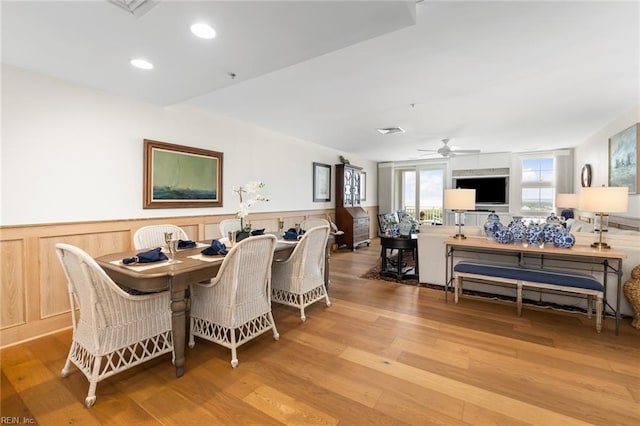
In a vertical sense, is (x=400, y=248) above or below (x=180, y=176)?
below

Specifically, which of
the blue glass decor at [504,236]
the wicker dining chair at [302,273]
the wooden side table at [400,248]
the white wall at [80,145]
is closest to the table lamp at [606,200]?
the blue glass decor at [504,236]

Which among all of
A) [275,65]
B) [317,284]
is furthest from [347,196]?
[275,65]

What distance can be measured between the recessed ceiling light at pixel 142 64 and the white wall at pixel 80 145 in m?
0.91

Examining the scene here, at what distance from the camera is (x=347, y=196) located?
718 centimetres

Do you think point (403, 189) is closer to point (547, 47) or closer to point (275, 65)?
point (547, 47)

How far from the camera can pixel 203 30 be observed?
187cm

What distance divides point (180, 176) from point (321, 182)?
11.3 ft

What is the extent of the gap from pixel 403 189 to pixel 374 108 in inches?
232

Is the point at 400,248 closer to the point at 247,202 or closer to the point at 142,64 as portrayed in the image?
the point at 247,202

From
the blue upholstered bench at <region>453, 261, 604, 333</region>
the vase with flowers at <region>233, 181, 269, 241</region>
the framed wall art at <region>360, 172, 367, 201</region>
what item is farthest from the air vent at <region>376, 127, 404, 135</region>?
the framed wall art at <region>360, 172, 367, 201</region>

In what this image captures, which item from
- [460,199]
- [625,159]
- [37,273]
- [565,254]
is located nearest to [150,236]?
[37,273]

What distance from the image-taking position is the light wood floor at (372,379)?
5.45 feet

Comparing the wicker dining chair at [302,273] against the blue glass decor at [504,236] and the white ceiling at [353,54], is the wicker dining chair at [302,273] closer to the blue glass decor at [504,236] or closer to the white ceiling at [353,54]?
the white ceiling at [353,54]

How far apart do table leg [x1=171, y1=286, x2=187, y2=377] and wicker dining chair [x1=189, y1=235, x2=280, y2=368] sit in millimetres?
259
